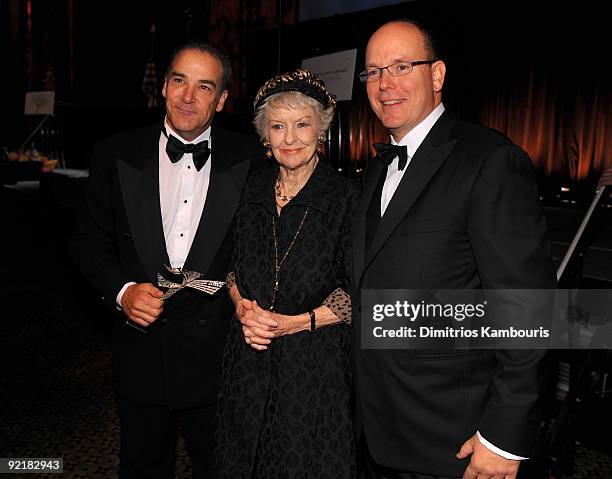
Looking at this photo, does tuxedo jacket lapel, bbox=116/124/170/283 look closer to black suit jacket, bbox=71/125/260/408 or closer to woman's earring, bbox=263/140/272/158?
black suit jacket, bbox=71/125/260/408

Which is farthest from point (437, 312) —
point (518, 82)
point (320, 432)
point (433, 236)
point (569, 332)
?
point (518, 82)

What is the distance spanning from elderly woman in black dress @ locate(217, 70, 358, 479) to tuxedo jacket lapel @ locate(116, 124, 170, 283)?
0.30m

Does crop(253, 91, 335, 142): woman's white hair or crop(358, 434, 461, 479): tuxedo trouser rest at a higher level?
crop(253, 91, 335, 142): woman's white hair

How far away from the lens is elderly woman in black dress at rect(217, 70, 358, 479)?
5.70ft

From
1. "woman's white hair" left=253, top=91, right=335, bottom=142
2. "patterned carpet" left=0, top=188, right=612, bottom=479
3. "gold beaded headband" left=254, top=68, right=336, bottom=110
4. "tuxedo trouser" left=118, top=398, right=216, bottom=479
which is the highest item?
"gold beaded headband" left=254, top=68, right=336, bottom=110

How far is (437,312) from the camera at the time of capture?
149cm

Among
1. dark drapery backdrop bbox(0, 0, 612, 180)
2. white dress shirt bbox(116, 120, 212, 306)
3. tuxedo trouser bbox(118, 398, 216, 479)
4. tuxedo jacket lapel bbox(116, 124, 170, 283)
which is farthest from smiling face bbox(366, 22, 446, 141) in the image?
dark drapery backdrop bbox(0, 0, 612, 180)

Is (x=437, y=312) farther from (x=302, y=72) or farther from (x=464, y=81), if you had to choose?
(x=464, y=81)

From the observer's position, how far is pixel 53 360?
430 centimetres

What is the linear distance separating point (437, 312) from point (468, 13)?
5.68 meters

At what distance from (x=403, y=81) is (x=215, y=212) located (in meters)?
0.80
